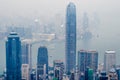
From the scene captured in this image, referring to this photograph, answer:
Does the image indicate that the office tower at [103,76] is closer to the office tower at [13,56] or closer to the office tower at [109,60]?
the office tower at [109,60]

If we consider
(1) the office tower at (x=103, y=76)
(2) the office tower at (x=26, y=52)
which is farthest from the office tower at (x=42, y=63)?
(1) the office tower at (x=103, y=76)

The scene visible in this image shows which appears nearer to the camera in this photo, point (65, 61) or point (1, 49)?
A: point (1, 49)

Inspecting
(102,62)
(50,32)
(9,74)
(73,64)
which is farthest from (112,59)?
(9,74)

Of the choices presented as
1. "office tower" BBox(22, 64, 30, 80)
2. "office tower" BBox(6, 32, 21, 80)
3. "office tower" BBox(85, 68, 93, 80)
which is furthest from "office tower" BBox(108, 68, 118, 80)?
"office tower" BBox(6, 32, 21, 80)

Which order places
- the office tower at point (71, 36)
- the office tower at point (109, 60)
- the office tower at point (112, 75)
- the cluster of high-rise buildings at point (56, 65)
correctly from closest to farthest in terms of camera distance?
1. the office tower at point (112, 75)
2. the cluster of high-rise buildings at point (56, 65)
3. the office tower at point (109, 60)
4. the office tower at point (71, 36)

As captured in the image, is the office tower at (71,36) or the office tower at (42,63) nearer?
the office tower at (42,63)

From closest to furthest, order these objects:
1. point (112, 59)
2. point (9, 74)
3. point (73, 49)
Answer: point (9, 74) < point (112, 59) < point (73, 49)

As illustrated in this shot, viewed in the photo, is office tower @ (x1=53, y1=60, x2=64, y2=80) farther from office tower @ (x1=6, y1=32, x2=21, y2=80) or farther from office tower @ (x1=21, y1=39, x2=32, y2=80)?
office tower @ (x1=6, y1=32, x2=21, y2=80)

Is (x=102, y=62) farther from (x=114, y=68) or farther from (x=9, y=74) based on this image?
(x=9, y=74)
